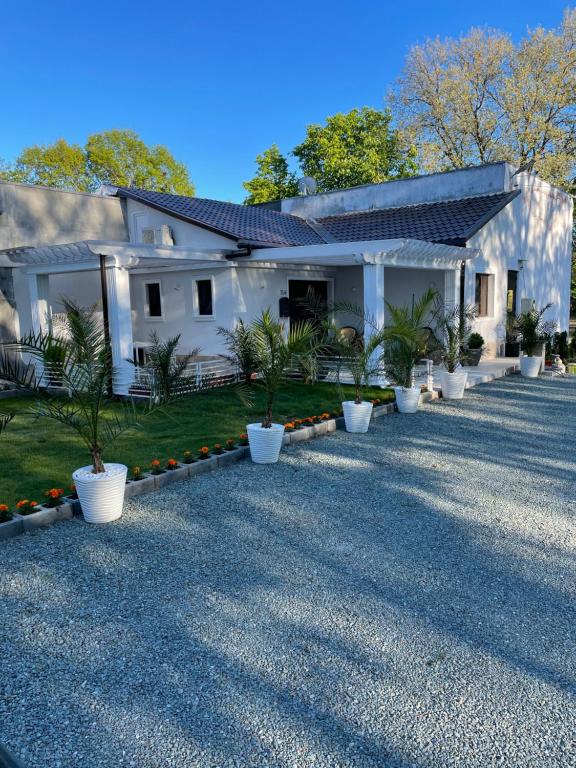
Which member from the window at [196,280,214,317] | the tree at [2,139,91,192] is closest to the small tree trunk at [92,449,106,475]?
the window at [196,280,214,317]

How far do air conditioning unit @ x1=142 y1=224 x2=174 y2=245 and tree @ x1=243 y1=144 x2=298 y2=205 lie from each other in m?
20.3

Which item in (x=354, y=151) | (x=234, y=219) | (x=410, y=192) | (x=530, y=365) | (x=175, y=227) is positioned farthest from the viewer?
(x=354, y=151)

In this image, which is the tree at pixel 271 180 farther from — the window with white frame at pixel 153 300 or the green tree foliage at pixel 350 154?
the window with white frame at pixel 153 300

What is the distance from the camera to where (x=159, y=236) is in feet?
54.6

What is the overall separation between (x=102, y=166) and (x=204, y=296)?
108ft

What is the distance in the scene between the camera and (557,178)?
1121 inches

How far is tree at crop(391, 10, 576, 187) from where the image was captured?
28125mm

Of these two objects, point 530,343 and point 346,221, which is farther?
point 346,221

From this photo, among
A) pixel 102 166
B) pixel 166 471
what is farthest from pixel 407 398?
pixel 102 166

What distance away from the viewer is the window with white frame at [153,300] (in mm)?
16469

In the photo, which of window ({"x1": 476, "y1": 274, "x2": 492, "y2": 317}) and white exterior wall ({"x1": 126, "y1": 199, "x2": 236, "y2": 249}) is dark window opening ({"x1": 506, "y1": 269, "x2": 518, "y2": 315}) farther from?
white exterior wall ({"x1": 126, "y1": 199, "x2": 236, "y2": 249})

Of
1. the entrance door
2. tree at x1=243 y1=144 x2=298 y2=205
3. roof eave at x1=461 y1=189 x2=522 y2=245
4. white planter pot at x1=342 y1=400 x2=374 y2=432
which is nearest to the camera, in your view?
white planter pot at x1=342 y1=400 x2=374 y2=432

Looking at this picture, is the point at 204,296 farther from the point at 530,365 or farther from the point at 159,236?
the point at 530,365

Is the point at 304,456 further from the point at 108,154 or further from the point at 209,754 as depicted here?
the point at 108,154
